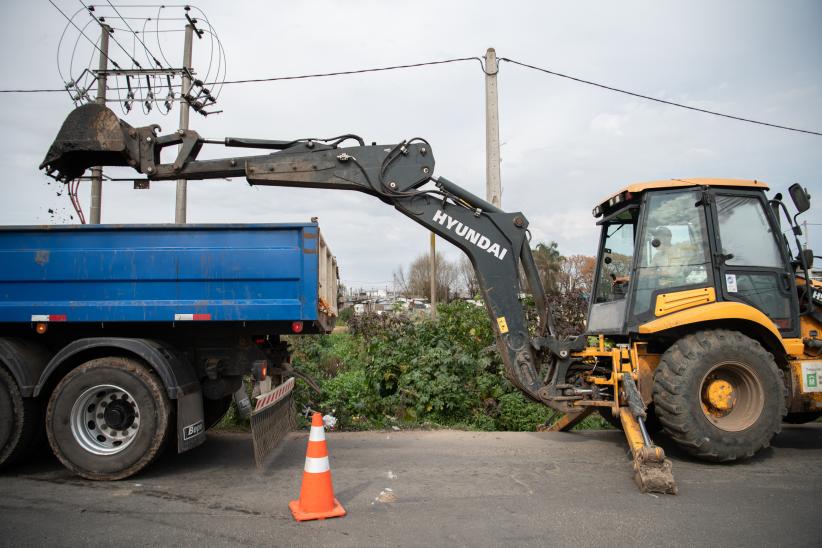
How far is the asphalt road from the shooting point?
3.77m

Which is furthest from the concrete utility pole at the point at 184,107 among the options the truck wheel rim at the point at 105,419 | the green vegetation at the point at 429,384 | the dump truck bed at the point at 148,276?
the truck wheel rim at the point at 105,419

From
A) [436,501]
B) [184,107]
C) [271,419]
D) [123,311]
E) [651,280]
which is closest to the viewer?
[436,501]

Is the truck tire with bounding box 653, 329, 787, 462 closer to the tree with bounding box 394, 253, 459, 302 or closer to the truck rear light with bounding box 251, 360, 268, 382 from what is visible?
the truck rear light with bounding box 251, 360, 268, 382

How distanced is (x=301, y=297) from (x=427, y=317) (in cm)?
487

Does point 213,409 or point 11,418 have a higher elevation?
point 11,418

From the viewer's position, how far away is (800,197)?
18.9 feet

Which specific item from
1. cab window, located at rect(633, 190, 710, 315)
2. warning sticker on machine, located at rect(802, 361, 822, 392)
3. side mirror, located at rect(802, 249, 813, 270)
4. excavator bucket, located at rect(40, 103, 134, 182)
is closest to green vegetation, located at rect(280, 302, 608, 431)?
cab window, located at rect(633, 190, 710, 315)

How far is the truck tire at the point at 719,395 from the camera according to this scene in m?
5.37

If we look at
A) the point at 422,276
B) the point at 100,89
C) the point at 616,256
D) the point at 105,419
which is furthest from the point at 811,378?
the point at 422,276

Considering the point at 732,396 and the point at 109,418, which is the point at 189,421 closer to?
the point at 109,418

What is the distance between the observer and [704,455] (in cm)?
538

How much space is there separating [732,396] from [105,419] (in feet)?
20.0

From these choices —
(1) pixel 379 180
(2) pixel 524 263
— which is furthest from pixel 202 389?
(2) pixel 524 263

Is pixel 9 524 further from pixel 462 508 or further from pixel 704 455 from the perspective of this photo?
pixel 704 455
